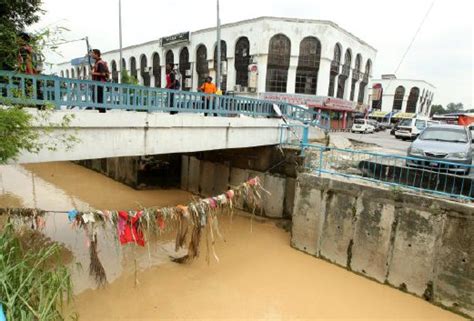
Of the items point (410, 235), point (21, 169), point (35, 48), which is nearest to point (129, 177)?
point (21, 169)

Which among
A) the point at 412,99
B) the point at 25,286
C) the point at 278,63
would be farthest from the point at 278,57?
the point at 412,99

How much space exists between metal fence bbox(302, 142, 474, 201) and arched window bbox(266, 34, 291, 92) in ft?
55.1

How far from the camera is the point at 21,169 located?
20281 mm

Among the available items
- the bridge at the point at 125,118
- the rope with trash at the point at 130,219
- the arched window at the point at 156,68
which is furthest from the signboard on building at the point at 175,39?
the rope with trash at the point at 130,219

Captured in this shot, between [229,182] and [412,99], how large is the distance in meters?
46.4

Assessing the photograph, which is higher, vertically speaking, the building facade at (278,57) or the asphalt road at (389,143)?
the building facade at (278,57)

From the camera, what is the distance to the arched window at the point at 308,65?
1045 inches

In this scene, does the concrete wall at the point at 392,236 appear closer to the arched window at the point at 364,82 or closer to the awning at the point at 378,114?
the arched window at the point at 364,82

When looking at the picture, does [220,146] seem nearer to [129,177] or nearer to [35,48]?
[35,48]

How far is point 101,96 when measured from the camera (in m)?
6.72

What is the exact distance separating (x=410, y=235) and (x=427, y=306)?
5.38 ft

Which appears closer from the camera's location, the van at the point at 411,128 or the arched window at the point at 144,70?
the van at the point at 411,128

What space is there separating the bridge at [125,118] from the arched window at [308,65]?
58.7ft

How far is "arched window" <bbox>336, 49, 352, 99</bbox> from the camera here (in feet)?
97.6
